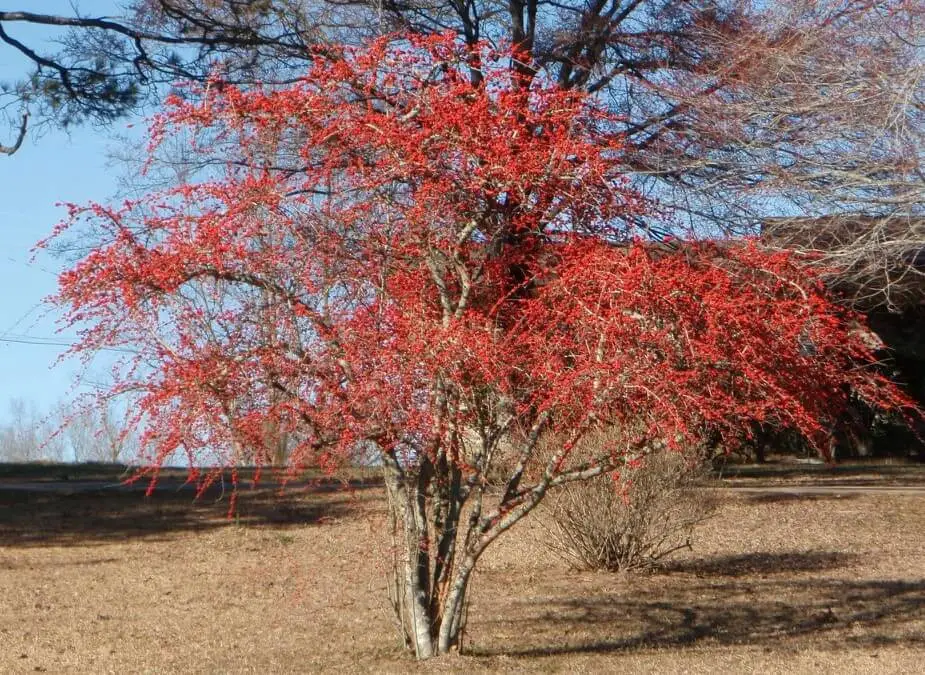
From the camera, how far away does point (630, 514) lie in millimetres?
9523

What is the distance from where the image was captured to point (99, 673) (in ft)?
22.1

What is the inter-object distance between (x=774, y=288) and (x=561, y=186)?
1.17 m

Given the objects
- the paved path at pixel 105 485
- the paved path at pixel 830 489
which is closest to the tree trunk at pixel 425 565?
the paved path at pixel 830 489

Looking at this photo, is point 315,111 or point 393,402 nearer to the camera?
point 393,402

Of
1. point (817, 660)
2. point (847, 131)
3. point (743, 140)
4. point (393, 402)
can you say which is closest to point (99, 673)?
point (393, 402)

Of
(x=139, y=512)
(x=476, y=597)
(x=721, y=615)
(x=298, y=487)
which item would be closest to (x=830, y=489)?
(x=298, y=487)

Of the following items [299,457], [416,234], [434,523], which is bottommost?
[434,523]

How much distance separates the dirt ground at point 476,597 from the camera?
22.7 feet

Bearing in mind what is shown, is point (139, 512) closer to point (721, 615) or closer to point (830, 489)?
point (721, 615)

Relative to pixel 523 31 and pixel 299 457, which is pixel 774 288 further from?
pixel 523 31

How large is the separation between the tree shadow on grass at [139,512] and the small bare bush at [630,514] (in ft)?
10.7

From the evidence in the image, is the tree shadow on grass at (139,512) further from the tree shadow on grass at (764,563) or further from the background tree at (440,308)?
the background tree at (440,308)

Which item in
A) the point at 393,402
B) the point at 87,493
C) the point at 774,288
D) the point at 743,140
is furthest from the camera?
the point at 87,493

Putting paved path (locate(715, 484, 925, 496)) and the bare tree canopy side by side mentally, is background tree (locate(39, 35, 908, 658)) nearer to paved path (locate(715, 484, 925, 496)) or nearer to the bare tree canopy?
the bare tree canopy
